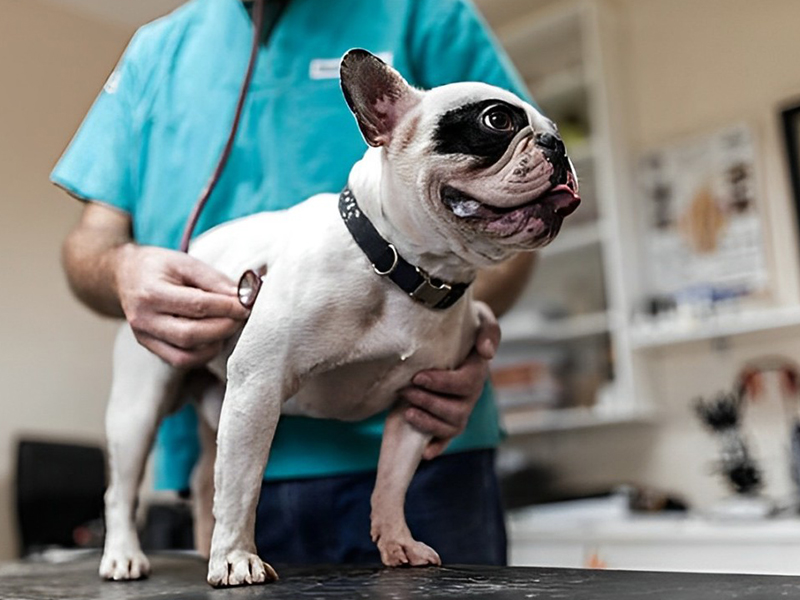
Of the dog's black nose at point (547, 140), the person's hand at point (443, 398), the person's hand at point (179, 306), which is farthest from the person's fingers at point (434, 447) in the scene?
the dog's black nose at point (547, 140)

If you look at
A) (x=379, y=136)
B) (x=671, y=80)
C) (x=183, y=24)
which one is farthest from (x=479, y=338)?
(x=671, y=80)

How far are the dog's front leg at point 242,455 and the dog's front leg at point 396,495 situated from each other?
0.12 meters

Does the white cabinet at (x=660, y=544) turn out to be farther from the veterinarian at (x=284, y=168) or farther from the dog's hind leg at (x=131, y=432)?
the dog's hind leg at (x=131, y=432)

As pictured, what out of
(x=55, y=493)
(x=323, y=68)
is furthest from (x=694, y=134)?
(x=55, y=493)

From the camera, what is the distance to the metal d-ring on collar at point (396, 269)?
78 centimetres

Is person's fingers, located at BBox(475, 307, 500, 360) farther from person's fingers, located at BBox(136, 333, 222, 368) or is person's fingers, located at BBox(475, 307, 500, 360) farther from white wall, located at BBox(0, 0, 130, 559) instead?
white wall, located at BBox(0, 0, 130, 559)

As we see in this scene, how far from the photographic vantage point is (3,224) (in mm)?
2898

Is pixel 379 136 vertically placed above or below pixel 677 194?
below

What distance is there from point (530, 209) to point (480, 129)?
8cm

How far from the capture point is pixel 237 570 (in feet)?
2.40

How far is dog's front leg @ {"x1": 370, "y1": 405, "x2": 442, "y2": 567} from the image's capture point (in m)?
0.82

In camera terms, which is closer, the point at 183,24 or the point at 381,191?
the point at 381,191

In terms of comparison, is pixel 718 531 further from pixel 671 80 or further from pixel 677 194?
pixel 671 80

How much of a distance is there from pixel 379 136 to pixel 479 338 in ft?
0.80
